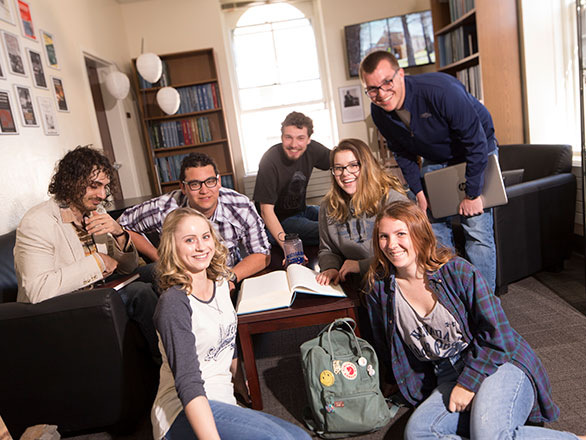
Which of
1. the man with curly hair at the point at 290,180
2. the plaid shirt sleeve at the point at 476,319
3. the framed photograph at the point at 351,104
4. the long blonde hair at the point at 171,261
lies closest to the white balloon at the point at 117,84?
the man with curly hair at the point at 290,180

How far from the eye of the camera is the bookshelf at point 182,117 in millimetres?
5062

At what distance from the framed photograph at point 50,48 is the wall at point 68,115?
1.8 inches

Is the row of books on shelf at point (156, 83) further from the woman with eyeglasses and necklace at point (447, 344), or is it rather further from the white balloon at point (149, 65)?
the woman with eyeglasses and necklace at point (447, 344)

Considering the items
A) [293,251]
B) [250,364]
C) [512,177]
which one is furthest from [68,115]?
[512,177]

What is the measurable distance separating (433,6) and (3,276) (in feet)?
13.6

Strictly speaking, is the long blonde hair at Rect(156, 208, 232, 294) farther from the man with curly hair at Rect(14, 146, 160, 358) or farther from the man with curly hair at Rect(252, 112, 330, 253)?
the man with curly hair at Rect(252, 112, 330, 253)

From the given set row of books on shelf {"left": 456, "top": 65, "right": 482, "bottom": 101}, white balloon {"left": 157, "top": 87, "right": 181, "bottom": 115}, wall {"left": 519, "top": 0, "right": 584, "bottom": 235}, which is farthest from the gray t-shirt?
white balloon {"left": 157, "top": 87, "right": 181, "bottom": 115}

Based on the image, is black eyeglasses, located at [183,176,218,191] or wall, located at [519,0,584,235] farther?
wall, located at [519,0,584,235]

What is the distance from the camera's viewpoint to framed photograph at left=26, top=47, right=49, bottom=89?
10.0 ft

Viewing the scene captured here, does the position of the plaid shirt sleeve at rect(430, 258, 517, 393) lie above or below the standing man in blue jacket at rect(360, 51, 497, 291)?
below

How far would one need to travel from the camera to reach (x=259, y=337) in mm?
2410

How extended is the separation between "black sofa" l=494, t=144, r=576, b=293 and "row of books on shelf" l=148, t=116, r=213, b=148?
11.7ft

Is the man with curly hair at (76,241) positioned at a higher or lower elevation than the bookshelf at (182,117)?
lower

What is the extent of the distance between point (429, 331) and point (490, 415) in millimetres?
293
